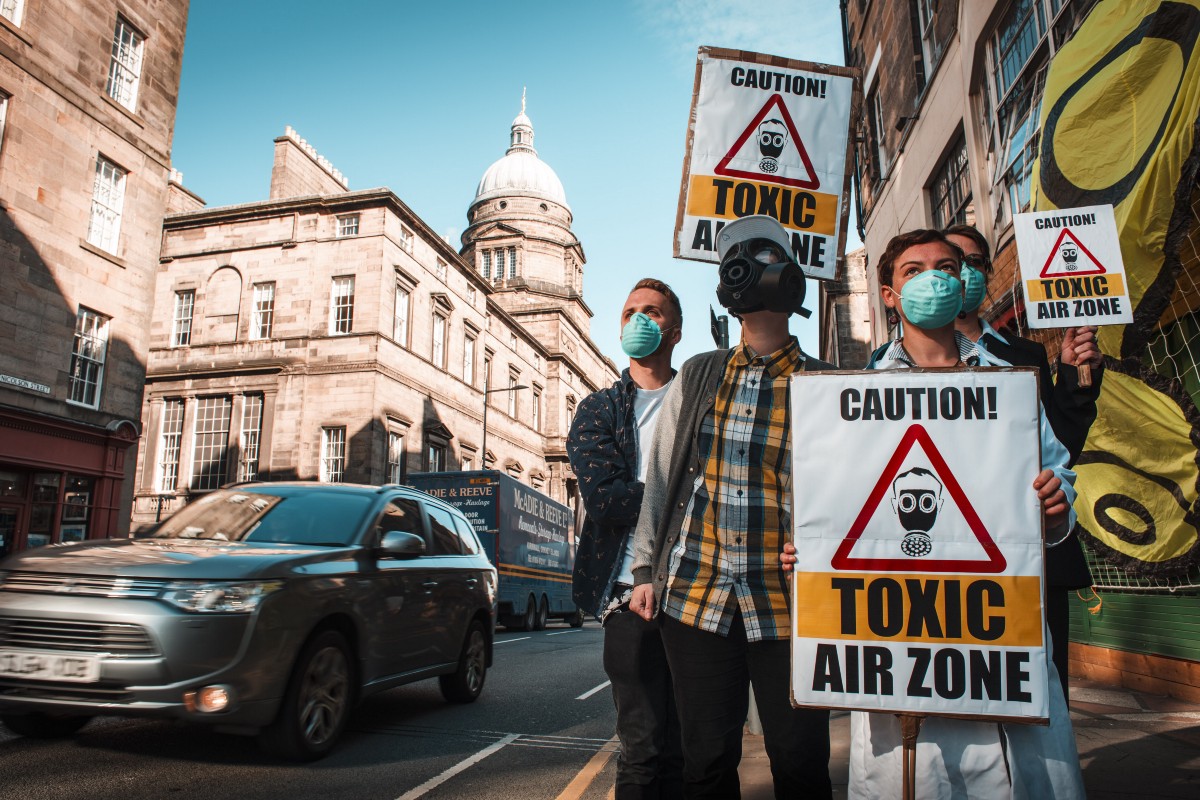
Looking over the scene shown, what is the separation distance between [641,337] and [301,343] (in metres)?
31.4

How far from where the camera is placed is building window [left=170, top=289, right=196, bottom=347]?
34.0m

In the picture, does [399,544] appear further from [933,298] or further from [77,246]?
[77,246]

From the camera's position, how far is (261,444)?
31828 mm

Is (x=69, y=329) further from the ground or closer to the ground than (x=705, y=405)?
further from the ground

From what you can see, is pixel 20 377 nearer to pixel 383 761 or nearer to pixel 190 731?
pixel 190 731

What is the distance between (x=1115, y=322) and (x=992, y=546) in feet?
8.18

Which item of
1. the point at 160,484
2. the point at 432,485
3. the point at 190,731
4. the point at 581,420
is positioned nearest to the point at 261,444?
the point at 160,484

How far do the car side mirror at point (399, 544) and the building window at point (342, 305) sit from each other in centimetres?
2764

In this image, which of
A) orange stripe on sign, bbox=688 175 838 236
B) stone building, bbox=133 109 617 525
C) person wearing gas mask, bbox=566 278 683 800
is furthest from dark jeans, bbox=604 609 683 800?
stone building, bbox=133 109 617 525

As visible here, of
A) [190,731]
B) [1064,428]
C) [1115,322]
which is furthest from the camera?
[190,731]

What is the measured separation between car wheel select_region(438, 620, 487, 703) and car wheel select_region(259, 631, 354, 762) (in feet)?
6.29

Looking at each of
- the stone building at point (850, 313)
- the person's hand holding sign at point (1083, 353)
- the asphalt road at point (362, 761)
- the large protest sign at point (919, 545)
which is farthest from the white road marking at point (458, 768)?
the stone building at point (850, 313)

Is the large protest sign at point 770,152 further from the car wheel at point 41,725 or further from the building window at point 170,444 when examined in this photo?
the building window at point 170,444

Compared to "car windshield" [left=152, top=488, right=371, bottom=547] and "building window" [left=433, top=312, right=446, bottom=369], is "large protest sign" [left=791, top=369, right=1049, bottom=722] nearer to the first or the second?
"car windshield" [left=152, top=488, right=371, bottom=547]
